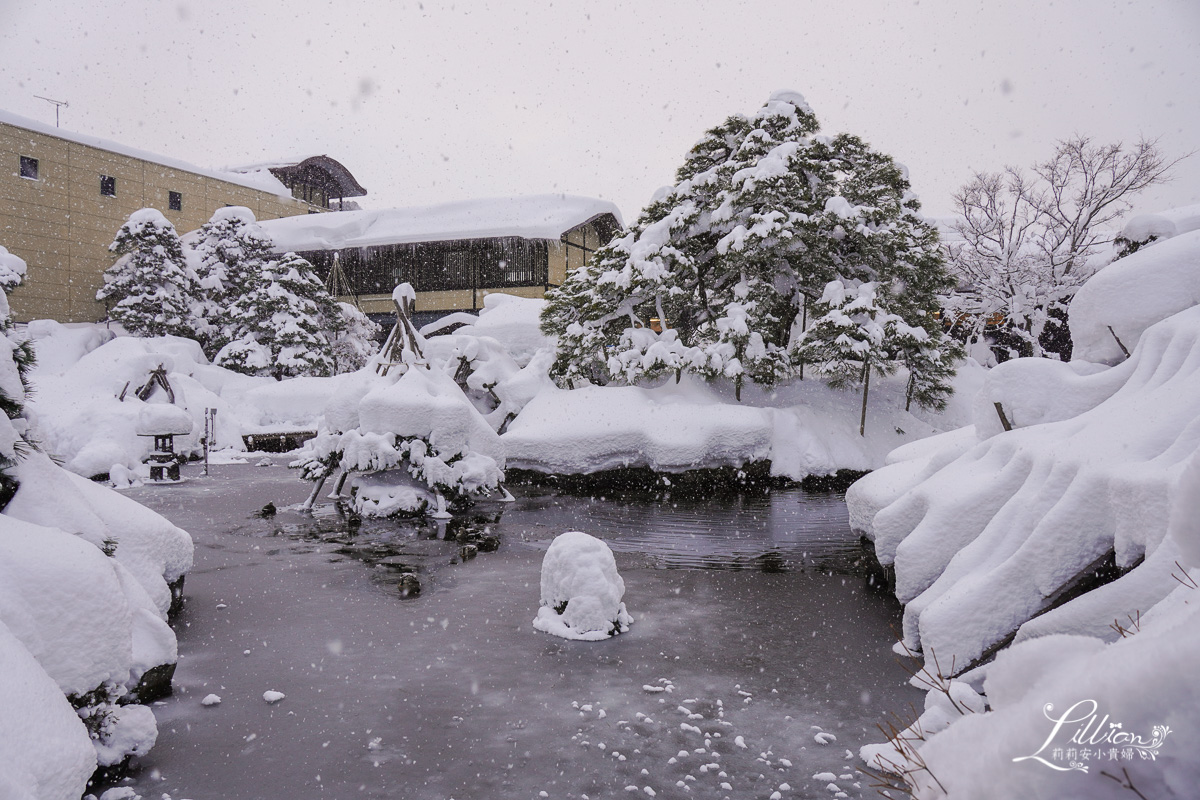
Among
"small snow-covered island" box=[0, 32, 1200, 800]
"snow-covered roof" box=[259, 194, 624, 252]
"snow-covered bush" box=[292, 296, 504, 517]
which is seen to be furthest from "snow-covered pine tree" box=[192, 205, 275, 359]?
"snow-covered bush" box=[292, 296, 504, 517]

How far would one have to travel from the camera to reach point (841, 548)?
1040 cm

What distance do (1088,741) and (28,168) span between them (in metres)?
36.4

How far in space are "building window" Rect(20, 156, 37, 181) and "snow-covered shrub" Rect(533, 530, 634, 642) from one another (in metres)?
31.4

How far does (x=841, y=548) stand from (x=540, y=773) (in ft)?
23.7

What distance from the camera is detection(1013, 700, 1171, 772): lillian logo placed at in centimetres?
100

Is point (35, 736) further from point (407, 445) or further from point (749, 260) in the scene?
point (749, 260)

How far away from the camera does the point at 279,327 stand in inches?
1027

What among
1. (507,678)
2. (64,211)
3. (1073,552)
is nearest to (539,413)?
(507,678)

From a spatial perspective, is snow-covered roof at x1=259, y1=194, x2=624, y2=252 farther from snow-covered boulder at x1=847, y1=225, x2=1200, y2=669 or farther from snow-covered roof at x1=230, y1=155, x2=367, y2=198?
snow-covered boulder at x1=847, y1=225, x2=1200, y2=669

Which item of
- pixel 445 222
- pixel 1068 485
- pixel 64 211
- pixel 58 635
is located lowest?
pixel 58 635

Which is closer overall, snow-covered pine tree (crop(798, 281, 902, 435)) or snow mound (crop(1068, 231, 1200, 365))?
snow mound (crop(1068, 231, 1200, 365))

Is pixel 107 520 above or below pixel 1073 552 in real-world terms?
below

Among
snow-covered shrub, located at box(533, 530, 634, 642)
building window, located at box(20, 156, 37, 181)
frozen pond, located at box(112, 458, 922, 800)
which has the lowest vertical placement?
frozen pond, located at box(112, 458, 922, 800)

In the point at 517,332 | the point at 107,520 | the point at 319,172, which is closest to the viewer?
the point at 107,520
